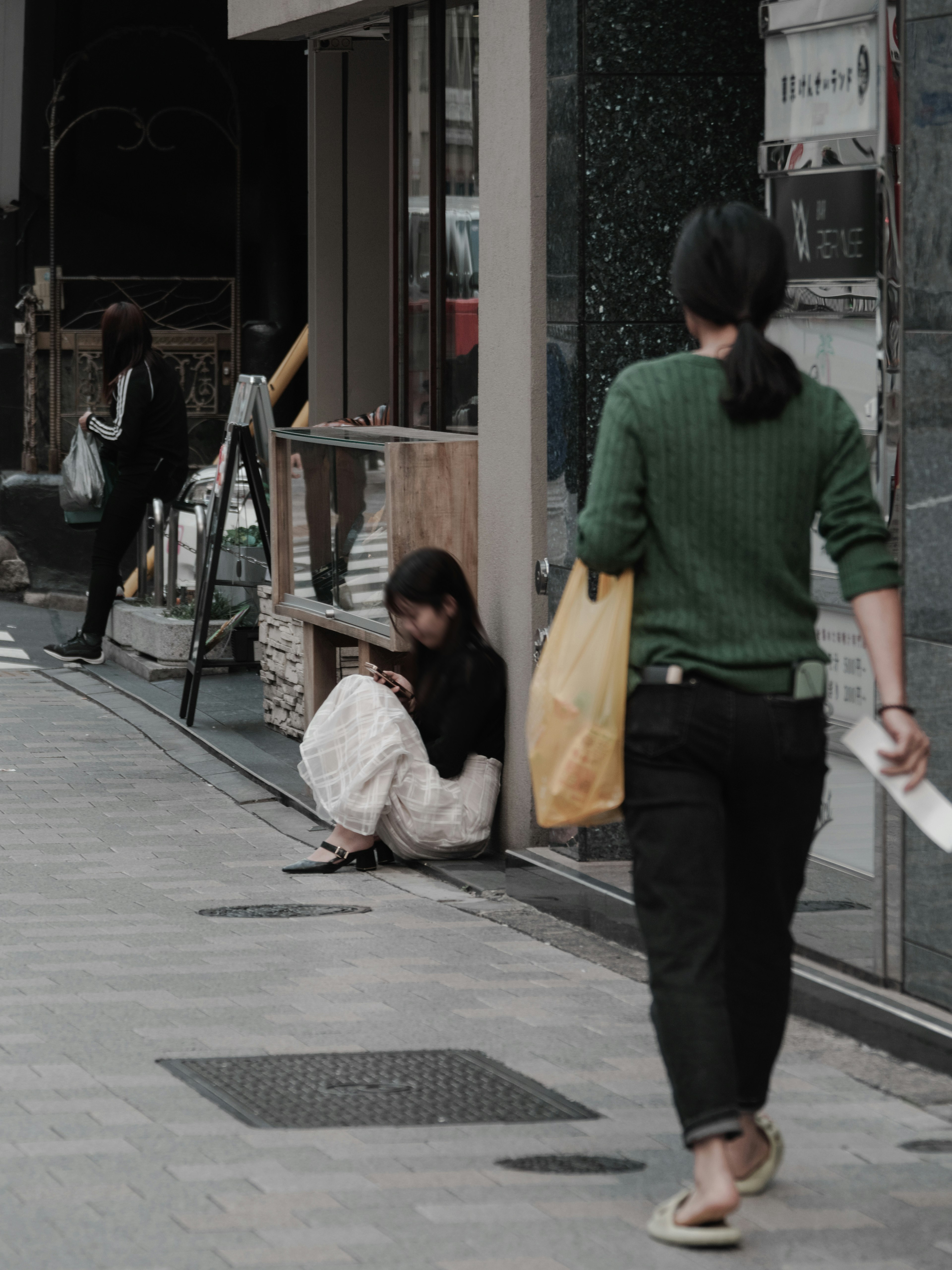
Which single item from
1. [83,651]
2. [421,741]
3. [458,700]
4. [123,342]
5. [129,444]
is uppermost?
[123,342]

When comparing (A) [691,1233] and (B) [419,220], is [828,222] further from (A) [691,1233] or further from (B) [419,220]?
(B) [419,220]

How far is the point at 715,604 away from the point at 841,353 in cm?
252

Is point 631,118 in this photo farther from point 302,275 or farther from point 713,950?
point 302,275

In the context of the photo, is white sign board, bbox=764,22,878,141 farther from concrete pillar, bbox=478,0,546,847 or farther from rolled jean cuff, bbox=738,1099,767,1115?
rolled jean cuff, bbox=738,1099,767,1115

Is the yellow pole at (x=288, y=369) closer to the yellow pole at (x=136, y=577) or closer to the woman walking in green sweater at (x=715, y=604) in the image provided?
the yellow pole at (x=136, y=577)

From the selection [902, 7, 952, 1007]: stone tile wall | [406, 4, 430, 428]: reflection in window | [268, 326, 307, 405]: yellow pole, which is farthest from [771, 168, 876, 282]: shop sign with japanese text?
[268, 326, 307, 405]: yellow pole

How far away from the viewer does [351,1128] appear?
4.84 meters

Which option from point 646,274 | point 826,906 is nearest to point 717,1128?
point 826,906

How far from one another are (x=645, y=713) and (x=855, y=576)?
45cm

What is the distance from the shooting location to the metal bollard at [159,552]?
1318 cm

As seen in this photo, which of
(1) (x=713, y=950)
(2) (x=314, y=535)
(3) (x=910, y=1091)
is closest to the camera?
(1) (x=713, y=950)

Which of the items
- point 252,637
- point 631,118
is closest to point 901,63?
point 631,118

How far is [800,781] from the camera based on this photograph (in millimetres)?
4180

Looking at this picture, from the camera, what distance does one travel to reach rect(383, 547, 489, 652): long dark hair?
25.4 ft
